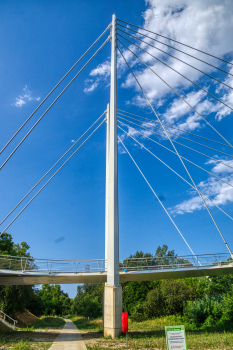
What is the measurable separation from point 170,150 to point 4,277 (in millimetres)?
17119

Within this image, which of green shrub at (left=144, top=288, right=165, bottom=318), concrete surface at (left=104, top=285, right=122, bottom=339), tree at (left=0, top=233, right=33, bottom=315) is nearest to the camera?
concrete surface at (left=104, top=285, right=122, bottom=339)

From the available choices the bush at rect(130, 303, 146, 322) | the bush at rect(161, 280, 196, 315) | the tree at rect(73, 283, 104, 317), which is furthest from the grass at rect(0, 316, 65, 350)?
the tree at rect(73, 283, 104, 317)

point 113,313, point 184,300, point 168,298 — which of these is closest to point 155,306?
point 168,298

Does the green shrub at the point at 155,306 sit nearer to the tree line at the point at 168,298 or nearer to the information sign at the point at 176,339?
the tree line at the point at 168,298

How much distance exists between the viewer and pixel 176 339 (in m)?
8.17

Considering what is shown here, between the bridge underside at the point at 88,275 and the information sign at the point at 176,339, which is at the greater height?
the bridge underside at the point at 88,275

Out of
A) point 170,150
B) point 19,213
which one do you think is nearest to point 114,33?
point 170,150

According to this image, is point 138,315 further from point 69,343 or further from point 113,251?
point 113,251

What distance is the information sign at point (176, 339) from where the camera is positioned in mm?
8078

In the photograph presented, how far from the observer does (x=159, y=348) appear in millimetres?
12500

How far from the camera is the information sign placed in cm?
808

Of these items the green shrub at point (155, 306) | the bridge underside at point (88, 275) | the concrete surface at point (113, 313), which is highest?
the bridge underside at point (88, 275)

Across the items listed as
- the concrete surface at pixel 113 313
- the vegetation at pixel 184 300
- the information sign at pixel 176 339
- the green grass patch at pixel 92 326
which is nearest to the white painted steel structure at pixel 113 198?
the concrete surface at pixel 113 313

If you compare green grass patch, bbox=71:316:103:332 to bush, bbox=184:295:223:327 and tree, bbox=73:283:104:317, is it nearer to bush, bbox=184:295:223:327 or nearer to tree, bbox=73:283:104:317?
bush, bbox=184:295:223:327
